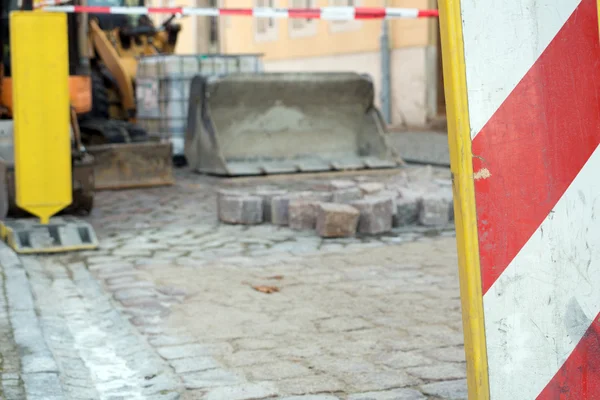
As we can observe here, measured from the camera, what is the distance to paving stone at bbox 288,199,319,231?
7.48 metres

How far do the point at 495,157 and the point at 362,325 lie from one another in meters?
2.78

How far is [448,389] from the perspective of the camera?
367 cm

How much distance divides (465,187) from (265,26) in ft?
87.3

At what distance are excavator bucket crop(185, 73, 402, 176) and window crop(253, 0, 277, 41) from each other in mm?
15529

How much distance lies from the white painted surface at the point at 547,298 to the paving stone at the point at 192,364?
2178 mm

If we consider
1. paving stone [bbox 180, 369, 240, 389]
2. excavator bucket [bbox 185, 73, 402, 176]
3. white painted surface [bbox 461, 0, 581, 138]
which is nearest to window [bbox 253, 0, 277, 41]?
excavator bucket [bbox 185, 73, 402, 176]

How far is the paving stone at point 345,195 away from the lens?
7918 millimetres

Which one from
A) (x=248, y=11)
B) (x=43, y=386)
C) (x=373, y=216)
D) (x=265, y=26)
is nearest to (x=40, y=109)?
(x=373, y=216)

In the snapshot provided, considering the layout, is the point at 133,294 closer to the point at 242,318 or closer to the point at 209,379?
the point at 242,318

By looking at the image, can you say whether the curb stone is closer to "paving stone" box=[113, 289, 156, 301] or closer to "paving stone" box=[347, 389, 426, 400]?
"paving stone" box=[113, 289, 156, 301]

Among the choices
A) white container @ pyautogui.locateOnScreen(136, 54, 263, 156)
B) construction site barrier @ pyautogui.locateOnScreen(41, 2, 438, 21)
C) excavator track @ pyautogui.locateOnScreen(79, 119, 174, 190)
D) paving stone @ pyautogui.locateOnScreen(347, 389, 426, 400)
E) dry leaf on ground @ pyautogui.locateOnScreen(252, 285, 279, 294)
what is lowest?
paving stone @ pyautogui.locateOnScreen(347, 389, 426, 400)

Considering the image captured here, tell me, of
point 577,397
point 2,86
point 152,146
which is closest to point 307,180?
point 152,146

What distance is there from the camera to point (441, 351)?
165 inches

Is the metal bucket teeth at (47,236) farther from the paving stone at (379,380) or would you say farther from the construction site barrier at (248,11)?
the paving stone at (379,380)
